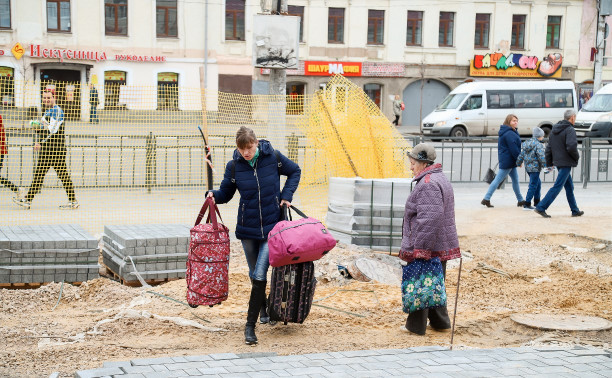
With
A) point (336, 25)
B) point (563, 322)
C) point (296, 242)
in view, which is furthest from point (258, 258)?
point (336, 25)

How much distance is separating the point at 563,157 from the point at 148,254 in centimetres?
746

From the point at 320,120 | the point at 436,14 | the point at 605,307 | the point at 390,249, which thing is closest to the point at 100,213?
the point at 320,120

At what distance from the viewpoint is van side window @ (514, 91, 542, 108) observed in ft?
112

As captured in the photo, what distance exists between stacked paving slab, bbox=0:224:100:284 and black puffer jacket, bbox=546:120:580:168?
7.86 m

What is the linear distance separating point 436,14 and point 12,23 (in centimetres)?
2116

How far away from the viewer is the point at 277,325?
6.84 metres

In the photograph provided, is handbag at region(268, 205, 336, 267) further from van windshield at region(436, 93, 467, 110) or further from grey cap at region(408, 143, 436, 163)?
van windshield at region(436, 93, 467, 110)

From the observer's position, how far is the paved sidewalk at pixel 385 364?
5.14m

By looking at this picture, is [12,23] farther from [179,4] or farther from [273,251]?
[273,251]

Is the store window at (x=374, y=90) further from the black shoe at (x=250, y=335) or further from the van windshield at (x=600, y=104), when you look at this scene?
the black shoe at (x=250, y=335)

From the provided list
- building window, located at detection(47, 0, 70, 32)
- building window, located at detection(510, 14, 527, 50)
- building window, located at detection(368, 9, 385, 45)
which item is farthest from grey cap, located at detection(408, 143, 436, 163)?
building window, located at detection(510, 14, 527, 50)

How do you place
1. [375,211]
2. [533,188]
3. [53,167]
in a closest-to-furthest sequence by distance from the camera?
[375,211] → [53,167] → [533,188]

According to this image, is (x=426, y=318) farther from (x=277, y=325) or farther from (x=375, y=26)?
(x=375, y=26)

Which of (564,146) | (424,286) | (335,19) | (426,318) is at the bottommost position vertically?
(426,318)
